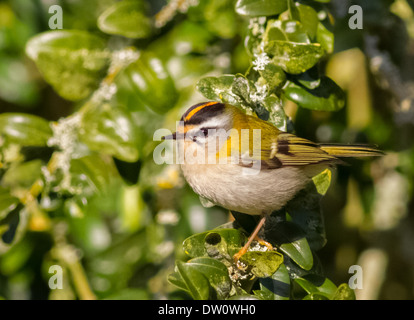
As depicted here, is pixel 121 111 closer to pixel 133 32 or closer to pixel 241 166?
pixel 133 32

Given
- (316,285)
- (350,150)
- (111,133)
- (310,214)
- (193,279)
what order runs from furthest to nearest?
(350,150) < (111,133) < (310,214) < (316,285) < (193,279)

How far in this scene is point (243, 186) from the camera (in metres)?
2.02

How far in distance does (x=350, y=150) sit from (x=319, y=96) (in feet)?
1.35

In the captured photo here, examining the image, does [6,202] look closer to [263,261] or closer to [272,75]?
[263,261]

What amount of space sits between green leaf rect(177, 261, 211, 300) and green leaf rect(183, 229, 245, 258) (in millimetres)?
121

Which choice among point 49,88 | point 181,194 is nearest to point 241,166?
point 181,194

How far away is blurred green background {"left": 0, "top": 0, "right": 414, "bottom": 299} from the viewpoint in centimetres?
215

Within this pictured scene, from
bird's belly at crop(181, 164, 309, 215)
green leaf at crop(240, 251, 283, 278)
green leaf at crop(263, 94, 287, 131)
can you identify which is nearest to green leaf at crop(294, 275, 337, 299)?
green leaf at crop(240, 251, 283, 278)

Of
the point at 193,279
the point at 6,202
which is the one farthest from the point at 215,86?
the point at 6,202

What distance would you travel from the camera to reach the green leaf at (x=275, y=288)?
172cm

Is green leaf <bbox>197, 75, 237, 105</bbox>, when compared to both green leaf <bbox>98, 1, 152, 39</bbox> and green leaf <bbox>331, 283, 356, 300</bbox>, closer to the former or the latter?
green leaf <bbox>98, 1, 152, 39</bbox>

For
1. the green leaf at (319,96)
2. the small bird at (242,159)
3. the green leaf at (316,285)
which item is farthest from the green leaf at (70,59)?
the green leaf at (316,285)

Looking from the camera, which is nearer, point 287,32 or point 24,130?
point 287,32

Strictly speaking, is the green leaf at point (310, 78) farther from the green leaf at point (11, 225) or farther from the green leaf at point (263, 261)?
the green leaf at point (11, 225)
